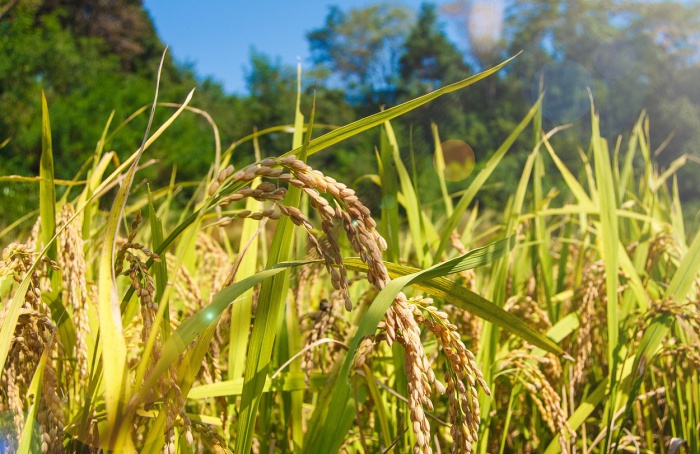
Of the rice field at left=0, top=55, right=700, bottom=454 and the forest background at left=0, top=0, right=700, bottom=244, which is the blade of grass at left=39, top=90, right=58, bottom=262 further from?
the forest background at left=0, top=0, right=700, bottom=244

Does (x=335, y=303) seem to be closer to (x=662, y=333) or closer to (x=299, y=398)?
(x=299, y=398)

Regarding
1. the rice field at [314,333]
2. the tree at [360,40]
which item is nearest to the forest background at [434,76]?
the tree at [360,40]

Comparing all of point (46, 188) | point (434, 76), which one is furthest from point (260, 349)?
point (434, 76)

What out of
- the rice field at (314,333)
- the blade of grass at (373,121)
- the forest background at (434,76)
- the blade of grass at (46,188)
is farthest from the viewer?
the forest background at (434,76)

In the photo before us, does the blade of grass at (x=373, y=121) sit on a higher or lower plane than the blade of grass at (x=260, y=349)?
higher

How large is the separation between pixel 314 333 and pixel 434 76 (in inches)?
1022

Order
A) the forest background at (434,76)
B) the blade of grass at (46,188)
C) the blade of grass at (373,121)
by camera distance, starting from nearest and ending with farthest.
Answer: the blade of grass at (373,121), the blade of grass at (46,188), the forest background at (434,76)

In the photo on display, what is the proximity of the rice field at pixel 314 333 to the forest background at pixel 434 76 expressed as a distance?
45.7 feet

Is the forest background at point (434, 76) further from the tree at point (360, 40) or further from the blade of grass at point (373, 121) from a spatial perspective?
the blade of grass at point (373, 121)

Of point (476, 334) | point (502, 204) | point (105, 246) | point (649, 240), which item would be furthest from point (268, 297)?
point (502, 204)

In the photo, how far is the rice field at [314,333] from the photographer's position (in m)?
0.46

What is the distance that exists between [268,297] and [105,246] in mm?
201

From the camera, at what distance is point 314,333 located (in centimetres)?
82

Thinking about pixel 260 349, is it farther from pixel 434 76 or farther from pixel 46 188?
pixel 434 76
